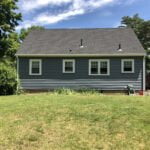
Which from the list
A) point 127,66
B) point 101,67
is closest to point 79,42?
point 101,67

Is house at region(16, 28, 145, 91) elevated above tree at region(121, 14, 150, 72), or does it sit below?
below

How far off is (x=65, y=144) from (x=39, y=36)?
20987 mm

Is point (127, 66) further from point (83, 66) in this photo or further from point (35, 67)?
point (35, 67)

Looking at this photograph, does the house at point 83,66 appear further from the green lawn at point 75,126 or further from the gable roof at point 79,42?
the green lawn at point 75,126

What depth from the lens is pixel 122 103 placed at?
13.1 m

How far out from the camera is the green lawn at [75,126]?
8945mm

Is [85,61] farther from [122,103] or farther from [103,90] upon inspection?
[122,103]

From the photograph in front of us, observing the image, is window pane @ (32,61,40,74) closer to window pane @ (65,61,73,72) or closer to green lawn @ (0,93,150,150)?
window pane @ (65,61,73,72)

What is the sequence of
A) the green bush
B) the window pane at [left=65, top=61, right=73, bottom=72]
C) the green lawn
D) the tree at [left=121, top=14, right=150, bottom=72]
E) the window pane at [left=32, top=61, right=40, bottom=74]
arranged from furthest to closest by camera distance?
the tree at [left=121, top=14, right=150, bottom=72] < the window pane at [left=32, top=61, right=40, bottom=74] < the window pane at [left=65, top=61, right=73, bottom=72] < the green bush < the green lawn

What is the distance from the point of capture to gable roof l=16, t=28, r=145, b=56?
2631 centimetres

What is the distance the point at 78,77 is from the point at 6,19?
47.6 ft

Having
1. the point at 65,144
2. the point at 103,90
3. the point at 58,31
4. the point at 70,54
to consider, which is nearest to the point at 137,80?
the point at 103,90

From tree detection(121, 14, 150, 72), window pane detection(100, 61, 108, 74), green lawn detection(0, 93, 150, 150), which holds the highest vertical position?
tree detection(121, 14, 150, 72)

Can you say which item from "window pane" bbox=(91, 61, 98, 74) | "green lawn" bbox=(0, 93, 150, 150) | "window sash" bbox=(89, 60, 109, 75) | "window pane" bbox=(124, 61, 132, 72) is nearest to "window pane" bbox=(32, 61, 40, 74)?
"window sash" bbox=(89, 60, 109, 75)
